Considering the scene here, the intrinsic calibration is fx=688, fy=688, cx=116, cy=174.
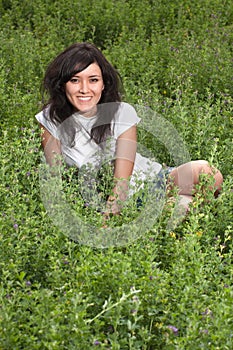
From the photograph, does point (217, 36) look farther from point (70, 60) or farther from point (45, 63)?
point (70, 60)

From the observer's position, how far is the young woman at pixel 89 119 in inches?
187

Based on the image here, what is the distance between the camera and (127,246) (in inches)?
152

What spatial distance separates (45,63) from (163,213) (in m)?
3.36

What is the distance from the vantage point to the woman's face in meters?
4.76

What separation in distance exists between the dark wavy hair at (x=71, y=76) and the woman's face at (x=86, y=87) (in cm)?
4

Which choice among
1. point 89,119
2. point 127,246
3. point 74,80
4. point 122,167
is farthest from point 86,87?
point 127,246

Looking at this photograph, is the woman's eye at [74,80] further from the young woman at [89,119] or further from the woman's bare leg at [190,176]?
the woman's bare leg at [190,176]

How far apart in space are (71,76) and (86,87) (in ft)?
0.43

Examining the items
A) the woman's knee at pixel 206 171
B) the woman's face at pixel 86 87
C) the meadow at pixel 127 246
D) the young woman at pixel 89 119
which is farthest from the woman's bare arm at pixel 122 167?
the woman's knee at pixel 206 171

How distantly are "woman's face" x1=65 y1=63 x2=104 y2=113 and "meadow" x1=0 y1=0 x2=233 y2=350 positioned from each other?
0.39m

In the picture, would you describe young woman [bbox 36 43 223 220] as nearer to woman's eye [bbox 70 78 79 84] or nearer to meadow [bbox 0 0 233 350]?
woman's eye [bbox 70 78 79 84]

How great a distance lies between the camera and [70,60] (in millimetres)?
4766

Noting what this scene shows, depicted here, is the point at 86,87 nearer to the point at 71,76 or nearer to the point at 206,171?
the point at 71,76

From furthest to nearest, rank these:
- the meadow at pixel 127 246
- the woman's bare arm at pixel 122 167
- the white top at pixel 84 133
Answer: the white top at pixel 84 133, the woman's bare arm at pixel 122 167, the meadow at pixel 127 246
